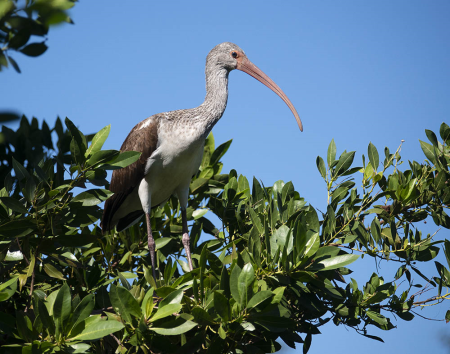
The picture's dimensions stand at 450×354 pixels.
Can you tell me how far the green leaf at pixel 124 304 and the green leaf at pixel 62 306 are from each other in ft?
0.93

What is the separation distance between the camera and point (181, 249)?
5.92 metres

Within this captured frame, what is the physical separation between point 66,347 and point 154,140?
3162 millimetres

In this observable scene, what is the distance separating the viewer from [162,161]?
18.6ft

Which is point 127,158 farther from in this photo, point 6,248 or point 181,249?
point 181,249

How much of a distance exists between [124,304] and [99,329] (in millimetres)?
274

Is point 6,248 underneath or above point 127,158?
underneath

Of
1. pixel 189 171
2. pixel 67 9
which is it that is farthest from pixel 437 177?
pixel 67 9

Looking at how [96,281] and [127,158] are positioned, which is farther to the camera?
[96,281]

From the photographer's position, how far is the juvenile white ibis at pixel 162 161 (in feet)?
18.4

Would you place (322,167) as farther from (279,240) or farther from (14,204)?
(14,204)

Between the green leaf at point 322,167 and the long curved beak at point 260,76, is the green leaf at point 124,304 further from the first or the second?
the long curved beak at point 260,76

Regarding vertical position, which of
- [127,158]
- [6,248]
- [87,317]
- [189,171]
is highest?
[189,171]

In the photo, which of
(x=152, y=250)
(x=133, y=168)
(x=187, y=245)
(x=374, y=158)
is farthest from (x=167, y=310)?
(x=133, y=168)

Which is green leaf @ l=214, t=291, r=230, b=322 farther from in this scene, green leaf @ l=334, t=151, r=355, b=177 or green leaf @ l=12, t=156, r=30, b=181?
green leaf @ l=334, t=151, r=355, b=177
